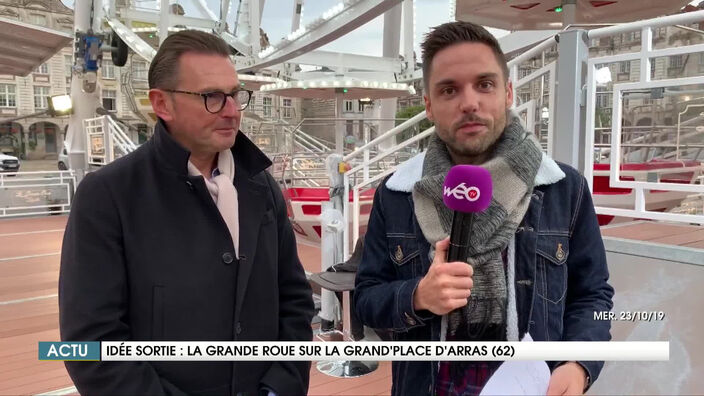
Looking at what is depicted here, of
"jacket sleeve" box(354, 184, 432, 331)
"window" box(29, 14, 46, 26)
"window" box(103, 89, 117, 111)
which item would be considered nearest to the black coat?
"jacket sleeve" box(354, 184, 432, 331)

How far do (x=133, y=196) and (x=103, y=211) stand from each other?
0.29ft

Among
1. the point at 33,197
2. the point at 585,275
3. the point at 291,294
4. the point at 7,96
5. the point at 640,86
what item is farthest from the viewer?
the point at 7,96

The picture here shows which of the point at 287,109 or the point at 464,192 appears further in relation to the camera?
the point at 287,109

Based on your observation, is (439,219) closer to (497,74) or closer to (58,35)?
(497,74)

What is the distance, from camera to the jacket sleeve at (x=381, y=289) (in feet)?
4.06

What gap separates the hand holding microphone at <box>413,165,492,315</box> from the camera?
0.99 metres

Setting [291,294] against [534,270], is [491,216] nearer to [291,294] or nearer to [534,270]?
[534,270]

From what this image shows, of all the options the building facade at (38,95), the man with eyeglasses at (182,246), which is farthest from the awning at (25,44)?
the building facade at (38,95)

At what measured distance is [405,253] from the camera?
4.47 ft

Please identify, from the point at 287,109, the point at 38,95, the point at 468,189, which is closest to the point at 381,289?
the point at 468,189

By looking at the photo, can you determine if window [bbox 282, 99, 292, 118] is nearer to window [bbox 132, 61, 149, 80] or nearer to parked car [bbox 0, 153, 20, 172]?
window [bbox 132, 61, 149, 80]

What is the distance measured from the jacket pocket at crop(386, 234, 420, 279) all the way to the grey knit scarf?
0.27 ft

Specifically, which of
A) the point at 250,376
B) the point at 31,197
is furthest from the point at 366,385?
the point at 31,197

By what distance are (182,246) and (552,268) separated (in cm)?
95
